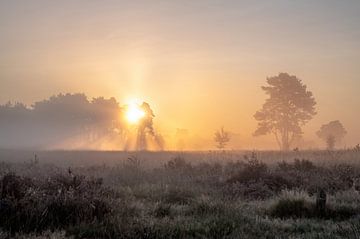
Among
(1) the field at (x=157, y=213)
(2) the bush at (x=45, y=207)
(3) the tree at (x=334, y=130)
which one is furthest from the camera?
(3) the tree at (x=334, y=130)

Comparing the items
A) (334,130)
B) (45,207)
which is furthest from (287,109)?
(45,207)

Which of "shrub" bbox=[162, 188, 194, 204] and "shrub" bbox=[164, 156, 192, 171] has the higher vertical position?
"shrub" bbox=[164, 156, 192, 171]

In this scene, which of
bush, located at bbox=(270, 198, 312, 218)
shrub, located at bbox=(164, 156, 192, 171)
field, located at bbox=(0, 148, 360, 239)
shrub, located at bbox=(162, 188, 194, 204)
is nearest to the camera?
field, located at bbox=(0, 148, 360, 239)

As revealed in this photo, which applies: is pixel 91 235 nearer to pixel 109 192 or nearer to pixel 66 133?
pixel 109 192

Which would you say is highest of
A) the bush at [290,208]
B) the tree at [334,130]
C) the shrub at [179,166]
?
the tree at [334,130]

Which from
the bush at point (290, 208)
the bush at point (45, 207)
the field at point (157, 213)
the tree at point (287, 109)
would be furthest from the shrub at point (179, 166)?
the tree at point (287, 109)

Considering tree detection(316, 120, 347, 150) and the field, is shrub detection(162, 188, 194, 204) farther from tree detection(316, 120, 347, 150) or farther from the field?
tree detection(316, 120, 347, 150)

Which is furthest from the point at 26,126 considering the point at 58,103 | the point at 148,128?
the point at 148,128

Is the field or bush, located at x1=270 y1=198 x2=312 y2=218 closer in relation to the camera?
the field

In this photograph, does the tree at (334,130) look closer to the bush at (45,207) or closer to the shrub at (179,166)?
the shrub at (179,166)

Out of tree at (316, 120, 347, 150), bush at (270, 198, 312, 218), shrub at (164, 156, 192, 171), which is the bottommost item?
bush at (270, 198, 312, 218)

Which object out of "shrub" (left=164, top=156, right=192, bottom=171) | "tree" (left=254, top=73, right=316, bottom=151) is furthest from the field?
"tree" (left=254, top=73, right=316, bottom=151)

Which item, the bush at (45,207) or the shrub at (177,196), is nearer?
the bush at (45,207)

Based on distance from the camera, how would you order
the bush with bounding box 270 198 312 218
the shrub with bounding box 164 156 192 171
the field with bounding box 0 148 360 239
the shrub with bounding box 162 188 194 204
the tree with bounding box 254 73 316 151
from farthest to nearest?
the tree with bounding box 254 73 316 151 → the shrub with bounding box 164 156 192 171 → the shrub with bounding box 162 188 194 204 → the bush with bounding box 270 198 312 218 → the field with bounding box 0 148 360 239
